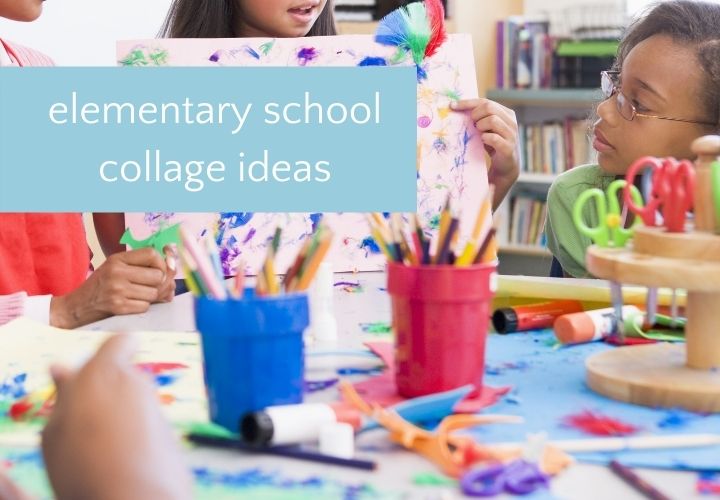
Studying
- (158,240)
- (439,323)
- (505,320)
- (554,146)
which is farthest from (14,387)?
(554,146)

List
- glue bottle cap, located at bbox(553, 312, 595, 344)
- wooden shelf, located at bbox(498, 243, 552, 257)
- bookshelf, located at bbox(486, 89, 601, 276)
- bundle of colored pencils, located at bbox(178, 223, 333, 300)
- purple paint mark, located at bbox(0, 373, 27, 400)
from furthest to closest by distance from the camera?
wooden shelf, located at bbox(498, 243, 552, 257) → bookshelf, located at bbox(486, 89, 601, 276) → glue bottle cap, located at bbox(553, 312, 595, 344) → purple paint mark, located at bbox(0, 373, 27, 400) → bundle of colored pencils, located at bbox(178, 223, 333, 300)

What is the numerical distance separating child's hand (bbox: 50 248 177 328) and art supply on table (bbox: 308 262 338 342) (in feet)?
Answer: 0.89

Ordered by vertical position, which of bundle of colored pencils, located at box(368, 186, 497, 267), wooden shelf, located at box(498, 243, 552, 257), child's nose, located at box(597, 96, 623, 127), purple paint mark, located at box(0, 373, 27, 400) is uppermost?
child's nose, located at box(597, 96, 623, 127)

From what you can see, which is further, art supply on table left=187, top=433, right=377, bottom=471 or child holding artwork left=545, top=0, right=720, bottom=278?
child holding artwork left=545, top=0, right=720, bottom=278

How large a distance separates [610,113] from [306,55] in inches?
19.6

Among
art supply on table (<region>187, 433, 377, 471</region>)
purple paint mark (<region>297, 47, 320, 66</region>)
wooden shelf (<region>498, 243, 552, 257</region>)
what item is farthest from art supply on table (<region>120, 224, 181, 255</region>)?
wooden shelf (<region>498, 243, 552, 257</region>)

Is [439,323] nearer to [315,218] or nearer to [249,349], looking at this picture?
[249,349]

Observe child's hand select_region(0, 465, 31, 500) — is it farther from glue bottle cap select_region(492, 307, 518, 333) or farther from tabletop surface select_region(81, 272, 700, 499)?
glue bottle cap select_region(492, 307, 518, 333)

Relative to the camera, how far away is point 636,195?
0.90 meters

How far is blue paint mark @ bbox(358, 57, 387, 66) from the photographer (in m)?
1.56

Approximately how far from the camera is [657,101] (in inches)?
60.8

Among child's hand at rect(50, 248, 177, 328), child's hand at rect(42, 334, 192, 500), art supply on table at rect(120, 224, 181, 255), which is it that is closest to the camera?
child's hand at rect(42, 334, 192, 500)

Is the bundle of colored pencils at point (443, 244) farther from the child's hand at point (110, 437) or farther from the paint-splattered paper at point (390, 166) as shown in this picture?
the paint-splattered paper at point (390, 166)

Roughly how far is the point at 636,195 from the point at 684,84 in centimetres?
73
